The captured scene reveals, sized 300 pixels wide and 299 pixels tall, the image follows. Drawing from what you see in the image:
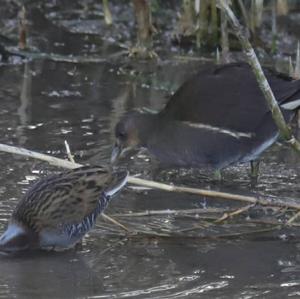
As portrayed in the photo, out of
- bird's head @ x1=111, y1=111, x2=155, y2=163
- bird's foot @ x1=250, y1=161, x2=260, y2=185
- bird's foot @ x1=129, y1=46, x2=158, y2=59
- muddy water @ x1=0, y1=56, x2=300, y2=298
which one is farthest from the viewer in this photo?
bird's foot @ x1=129, y1=46, x2=158, y2=59

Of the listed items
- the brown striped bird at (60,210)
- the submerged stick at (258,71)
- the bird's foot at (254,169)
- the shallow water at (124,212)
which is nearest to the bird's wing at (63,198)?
the brown striped bird at (60,210)

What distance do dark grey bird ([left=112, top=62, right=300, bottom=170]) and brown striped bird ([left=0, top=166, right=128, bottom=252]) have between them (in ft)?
3.27

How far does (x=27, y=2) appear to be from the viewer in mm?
10680

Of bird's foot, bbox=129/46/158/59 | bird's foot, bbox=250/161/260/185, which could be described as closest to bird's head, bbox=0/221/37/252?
bird's foot, bbox=250/161/260/185

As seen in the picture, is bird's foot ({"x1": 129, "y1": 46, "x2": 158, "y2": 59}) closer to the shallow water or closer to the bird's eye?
the shallow water

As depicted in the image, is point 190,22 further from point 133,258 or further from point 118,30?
point 133,258

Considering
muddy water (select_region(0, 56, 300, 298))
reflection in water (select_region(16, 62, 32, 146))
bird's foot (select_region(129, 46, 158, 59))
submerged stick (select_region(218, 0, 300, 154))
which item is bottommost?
muddy water (select_region(0, 56, 300, 298))

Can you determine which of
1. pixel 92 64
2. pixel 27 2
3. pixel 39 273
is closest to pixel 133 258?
pixel 39 273

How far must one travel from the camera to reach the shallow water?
192 inches

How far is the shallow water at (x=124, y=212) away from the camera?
192 inches

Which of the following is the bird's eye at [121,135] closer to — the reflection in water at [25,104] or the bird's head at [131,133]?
the bird's head at [131,133]

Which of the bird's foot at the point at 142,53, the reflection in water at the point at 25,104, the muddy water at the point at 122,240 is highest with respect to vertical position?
the bird's foot at the point at 142,53

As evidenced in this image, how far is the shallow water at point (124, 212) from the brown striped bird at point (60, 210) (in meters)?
0.08

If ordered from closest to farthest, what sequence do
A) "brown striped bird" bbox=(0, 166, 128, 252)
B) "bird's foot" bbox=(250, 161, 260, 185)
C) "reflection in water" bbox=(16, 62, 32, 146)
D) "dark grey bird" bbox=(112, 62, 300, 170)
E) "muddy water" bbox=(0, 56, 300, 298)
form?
"muddy water" bbox=(0, 56, 300, 298) → "brown striped bird" bbox=(0, 166, 128, 252) → "dark grey bird" bbox=(112, 62, 300, 170) → "bird's foot" bbox=(250, 161, 260, 185) → "reflection in water" bbox=(16, 62, 32, 146)
